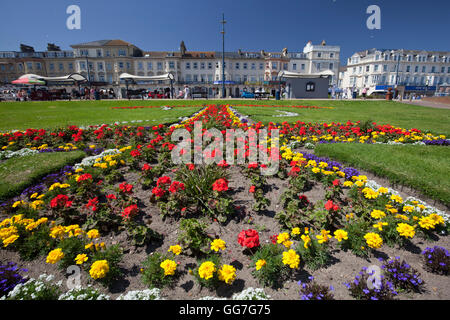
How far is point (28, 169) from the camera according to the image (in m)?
4.43

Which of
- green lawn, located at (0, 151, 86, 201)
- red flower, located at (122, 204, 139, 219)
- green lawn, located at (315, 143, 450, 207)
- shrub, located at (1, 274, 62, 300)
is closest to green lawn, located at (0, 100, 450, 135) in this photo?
green lawn, located at (315, 143, 450, 207)

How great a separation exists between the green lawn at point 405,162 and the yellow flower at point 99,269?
4355 mm

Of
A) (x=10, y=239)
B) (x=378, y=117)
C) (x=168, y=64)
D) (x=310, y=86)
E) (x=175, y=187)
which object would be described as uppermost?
(x=168, y=64)

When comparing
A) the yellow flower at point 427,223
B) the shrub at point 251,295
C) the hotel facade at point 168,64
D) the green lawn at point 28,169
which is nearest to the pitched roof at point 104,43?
the hotel facade at point 168,64

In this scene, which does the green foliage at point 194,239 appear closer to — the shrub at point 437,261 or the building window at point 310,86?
the shrub at point 437,261

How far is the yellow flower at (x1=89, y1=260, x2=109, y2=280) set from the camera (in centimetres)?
198

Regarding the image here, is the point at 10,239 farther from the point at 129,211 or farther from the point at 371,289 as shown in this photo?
the point at 371,289

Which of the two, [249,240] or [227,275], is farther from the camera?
[249,240]

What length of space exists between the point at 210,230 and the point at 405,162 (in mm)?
4158

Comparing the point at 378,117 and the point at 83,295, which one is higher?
the point at 378,117

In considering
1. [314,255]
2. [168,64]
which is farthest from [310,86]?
[168,64]

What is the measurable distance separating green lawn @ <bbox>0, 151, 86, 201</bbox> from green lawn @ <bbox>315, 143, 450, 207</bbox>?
5.69m

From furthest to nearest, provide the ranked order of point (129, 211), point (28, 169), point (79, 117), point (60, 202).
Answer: point (79, 117), point (28, 169), point (60, 202), point (129, 211)
